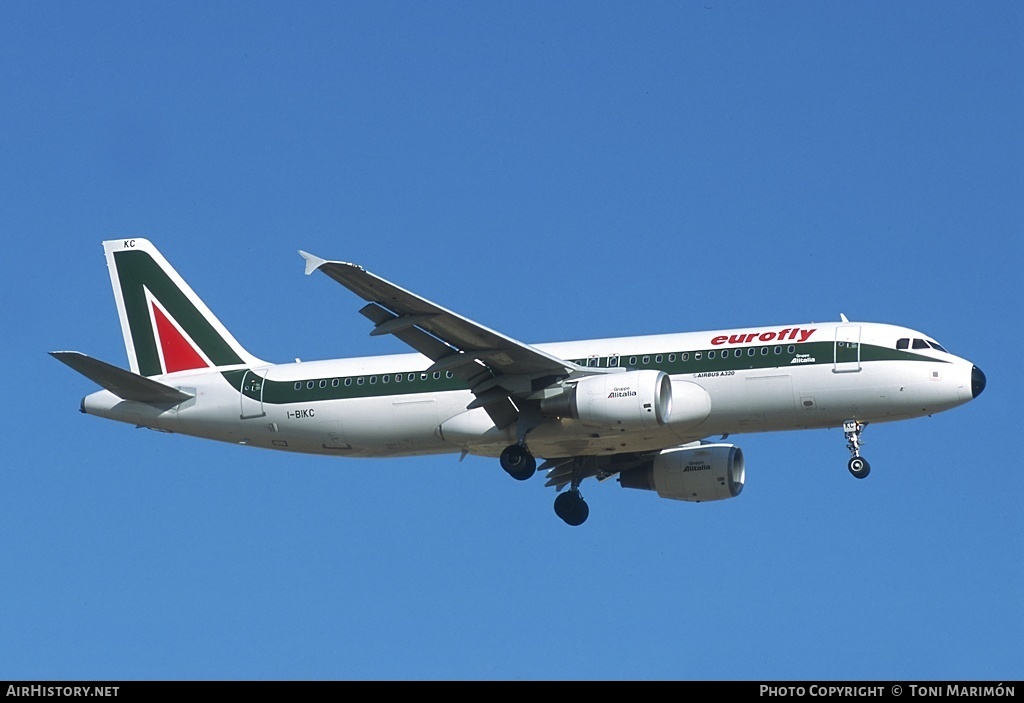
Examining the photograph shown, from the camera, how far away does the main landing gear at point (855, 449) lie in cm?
3891

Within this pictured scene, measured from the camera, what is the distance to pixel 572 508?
146 feet

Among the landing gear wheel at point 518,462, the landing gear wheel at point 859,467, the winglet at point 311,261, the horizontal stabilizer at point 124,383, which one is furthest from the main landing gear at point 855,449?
the horizontal stabilizer at point 124,383

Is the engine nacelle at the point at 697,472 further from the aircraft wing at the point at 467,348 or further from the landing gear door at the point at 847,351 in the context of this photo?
the landing gear door at the point at 847,351

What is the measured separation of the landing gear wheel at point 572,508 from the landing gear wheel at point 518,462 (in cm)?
406

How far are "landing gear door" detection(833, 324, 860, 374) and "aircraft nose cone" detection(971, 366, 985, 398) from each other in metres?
2.86

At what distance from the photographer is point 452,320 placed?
1515 inches

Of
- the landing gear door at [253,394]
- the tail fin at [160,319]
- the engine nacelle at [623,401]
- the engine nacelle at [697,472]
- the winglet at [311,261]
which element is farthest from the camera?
the tail fin at [160,319]

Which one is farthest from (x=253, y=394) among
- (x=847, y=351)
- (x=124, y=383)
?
(x=847, y=351)

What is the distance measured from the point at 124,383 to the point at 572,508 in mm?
13236

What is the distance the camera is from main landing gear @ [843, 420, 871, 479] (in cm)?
3891
